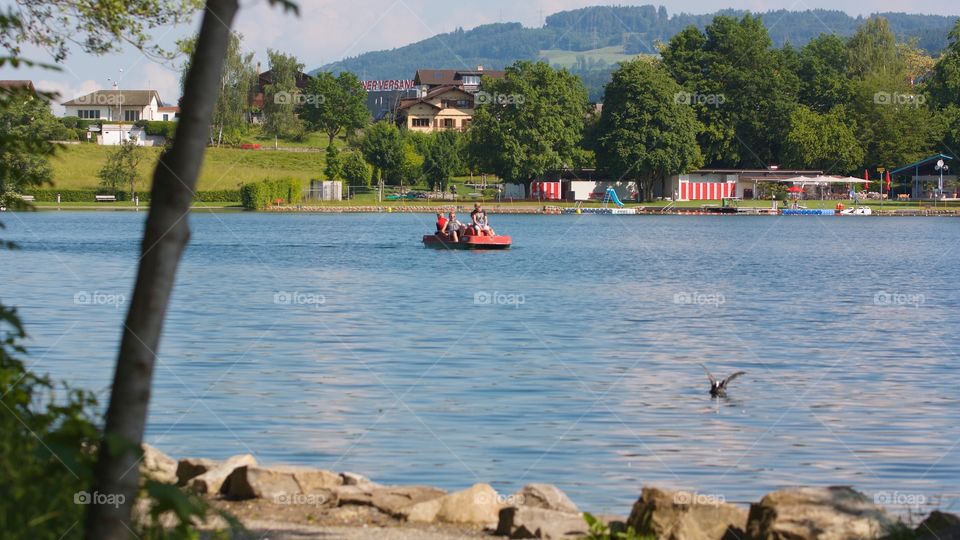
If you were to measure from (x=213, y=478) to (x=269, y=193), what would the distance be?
102 m

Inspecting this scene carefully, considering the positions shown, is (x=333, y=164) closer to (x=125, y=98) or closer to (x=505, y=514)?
(x=125, y=98)

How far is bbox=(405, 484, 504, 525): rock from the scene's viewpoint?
9904 mm

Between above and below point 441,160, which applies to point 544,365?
below

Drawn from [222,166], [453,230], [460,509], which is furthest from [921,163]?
[460,509]

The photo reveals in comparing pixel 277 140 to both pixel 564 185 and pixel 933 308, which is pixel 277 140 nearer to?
pixel 564 185

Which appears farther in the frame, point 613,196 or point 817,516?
point 613,196

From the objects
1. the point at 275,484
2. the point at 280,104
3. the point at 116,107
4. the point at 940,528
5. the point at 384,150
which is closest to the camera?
the point at 940,528

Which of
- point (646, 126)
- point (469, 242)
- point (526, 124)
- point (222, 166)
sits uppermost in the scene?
point (526, 124)

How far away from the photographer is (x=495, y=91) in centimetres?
11762

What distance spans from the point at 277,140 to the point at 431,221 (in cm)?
5012

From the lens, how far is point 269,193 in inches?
4385

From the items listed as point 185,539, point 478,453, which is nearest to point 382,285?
A: point 478,453

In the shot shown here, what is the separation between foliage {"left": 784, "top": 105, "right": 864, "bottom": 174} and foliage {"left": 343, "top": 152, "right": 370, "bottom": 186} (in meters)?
38.4

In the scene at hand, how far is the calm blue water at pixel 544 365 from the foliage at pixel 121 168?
172 feet
